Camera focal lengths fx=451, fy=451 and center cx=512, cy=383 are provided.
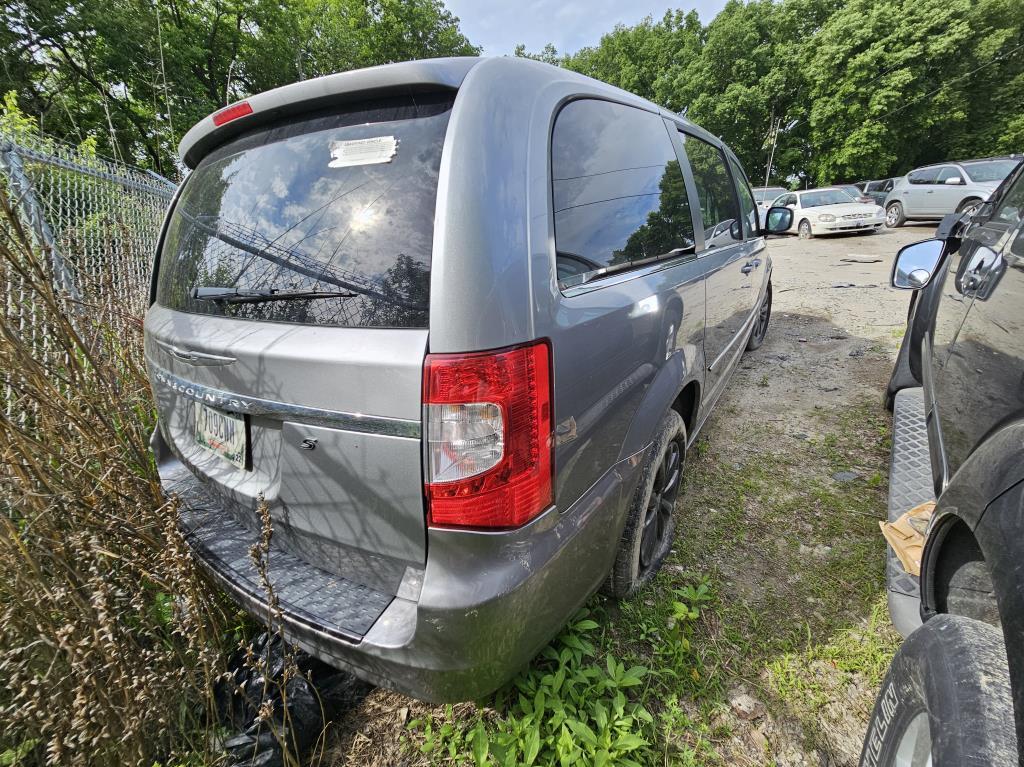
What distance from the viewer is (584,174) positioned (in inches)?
59.0

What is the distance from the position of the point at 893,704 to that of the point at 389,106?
204 cm

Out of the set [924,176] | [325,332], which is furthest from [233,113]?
[924,176]

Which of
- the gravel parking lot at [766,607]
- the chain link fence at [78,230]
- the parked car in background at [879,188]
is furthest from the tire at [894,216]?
the chain link fence at [78,230]

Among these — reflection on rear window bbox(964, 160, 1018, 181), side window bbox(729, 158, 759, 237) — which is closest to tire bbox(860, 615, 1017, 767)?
side window bbox(729, 158, 759, 237)

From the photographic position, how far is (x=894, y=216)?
1439 centimetres

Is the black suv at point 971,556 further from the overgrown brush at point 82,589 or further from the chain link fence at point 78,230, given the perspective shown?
the chain link fence at point 78,230

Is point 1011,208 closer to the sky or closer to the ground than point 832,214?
closer to the ground

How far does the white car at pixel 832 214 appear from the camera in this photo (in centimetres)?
1258

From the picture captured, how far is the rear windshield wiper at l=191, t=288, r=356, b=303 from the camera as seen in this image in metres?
1.22

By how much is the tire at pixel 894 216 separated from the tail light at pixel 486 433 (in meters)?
18.2

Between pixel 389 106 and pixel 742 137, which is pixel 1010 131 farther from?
pixel 389 106

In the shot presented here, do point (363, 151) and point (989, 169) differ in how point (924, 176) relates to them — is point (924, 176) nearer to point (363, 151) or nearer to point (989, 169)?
point (989, 169)

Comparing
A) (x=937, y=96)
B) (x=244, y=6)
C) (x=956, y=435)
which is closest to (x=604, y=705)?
(x=956, y=435)

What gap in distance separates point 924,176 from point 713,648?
57.4 feet
